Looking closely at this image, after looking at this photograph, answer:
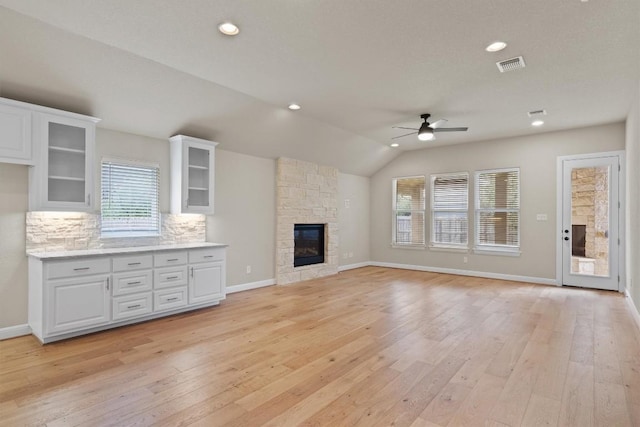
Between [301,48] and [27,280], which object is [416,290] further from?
[27,280]

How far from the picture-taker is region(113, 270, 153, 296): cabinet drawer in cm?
386

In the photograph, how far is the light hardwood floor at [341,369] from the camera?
2.21m

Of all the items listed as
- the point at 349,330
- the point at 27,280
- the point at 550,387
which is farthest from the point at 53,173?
the point at 550,387

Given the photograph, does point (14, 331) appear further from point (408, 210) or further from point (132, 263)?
point (408, 210)

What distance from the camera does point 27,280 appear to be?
373 centimetres

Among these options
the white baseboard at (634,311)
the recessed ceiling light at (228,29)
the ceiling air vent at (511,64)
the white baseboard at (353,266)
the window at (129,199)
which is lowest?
the white baseboard at (353,266)

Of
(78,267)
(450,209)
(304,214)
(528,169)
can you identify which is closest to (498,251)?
(450,209)

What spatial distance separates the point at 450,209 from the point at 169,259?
6.00 meters

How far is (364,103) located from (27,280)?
468 cm

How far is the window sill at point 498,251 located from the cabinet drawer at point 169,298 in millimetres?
5904

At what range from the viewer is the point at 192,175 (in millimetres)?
5043

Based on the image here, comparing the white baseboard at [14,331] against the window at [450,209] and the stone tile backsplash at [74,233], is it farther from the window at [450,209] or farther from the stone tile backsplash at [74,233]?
the window at [450,209]

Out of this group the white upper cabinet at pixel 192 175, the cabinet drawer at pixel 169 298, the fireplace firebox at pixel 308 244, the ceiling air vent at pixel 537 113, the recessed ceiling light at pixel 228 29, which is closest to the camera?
the recessed ceiling light at pixel 228 29

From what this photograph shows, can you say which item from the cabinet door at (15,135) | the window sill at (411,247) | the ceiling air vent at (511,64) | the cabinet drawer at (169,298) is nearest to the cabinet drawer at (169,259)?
the cabinet drawer at (169,298)
